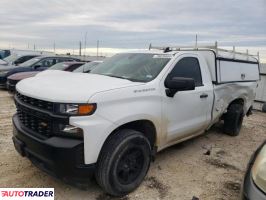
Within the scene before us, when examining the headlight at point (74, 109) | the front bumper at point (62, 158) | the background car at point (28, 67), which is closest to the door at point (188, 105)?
the headlight at point (74, 109)

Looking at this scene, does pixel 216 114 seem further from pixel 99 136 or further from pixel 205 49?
pixel 99 136

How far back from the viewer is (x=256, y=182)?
237 cm

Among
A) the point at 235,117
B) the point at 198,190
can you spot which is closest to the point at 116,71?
the point at 198,190

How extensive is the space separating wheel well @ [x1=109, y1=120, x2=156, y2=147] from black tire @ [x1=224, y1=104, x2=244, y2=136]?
296 cm

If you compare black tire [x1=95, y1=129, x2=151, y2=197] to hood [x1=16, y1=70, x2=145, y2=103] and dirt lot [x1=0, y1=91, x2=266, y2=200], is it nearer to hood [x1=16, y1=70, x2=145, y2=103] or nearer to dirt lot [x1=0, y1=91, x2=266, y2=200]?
dirt lot [x1=0, y1=91, x2=266, y2=200]

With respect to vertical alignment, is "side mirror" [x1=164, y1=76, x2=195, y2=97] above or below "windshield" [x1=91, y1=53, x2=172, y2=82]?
below

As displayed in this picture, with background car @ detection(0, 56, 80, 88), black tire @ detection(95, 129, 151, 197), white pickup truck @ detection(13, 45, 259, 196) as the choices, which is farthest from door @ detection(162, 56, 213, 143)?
background car @ detection(0, 56, 80, 88)

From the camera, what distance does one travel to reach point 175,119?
4.35 meters

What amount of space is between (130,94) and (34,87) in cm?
117

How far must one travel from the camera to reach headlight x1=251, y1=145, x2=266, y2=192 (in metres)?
2.31

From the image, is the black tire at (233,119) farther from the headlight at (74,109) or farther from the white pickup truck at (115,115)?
the headlight at (74,109)

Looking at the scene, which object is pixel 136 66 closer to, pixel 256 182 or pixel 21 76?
pixel 256 182

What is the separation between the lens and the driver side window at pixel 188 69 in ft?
14.8

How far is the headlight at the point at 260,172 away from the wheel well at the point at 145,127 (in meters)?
1.61
